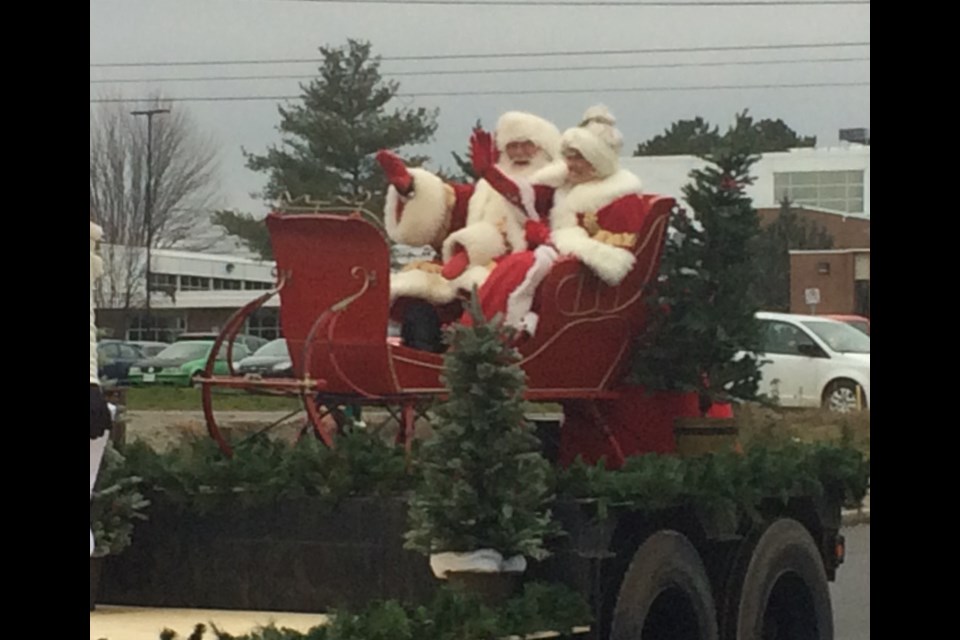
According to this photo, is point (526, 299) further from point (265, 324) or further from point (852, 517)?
point (852, 517)

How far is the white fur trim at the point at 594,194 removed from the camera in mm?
5984

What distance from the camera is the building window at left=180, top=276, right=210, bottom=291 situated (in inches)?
433

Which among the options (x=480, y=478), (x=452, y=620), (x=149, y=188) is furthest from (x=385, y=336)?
(x=149, y=188)

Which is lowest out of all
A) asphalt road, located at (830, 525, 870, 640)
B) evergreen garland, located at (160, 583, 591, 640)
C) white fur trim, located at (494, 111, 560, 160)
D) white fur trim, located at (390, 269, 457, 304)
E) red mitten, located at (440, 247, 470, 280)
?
asphalt road, located at (830, 525, 870, 640)

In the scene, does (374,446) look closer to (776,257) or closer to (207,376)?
(207,376)

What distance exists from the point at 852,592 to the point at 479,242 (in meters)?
3.50

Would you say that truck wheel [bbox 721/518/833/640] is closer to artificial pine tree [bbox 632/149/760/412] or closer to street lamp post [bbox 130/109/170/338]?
artificial pine tree [bbox 632/149/760/412]

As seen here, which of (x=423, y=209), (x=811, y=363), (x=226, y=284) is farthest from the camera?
(x=226, y=284)

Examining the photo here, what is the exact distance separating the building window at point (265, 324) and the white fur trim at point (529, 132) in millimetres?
920

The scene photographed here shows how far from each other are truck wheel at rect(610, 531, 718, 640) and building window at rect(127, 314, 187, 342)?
3538 mm

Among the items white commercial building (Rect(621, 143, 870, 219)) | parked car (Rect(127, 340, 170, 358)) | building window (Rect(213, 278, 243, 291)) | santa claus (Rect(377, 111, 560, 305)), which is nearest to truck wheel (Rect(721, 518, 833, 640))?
white commercial building (Rect(621, 143, 870, 219))

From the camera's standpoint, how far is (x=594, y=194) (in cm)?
602
